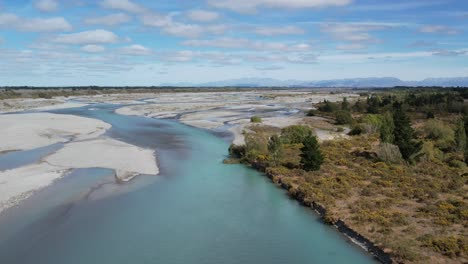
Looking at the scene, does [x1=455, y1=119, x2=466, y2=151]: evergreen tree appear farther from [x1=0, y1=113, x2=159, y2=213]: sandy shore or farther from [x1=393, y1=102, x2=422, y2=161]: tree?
[x1=0, y1=113, x2=159, y2=213]: sandy shore

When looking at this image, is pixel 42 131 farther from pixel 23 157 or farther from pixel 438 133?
pixel 438 133

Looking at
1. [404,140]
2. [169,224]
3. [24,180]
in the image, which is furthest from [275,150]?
[24,180]

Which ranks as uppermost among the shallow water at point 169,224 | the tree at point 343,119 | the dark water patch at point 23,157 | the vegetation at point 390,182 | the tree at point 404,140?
the tree at point 404,140

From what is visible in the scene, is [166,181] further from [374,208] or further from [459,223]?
[459,223]

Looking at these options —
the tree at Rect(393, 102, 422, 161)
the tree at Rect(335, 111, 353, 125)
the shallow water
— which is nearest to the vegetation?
the tree at Rect(393, 102, 422, 161)

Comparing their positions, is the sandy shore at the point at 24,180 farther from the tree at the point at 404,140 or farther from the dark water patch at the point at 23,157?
the tree at the point at 404,140

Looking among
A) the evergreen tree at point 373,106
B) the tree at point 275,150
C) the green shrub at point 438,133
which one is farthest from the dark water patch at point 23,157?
the evergreen tree at point 373,106

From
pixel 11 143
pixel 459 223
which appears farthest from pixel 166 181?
pixel 11 143
